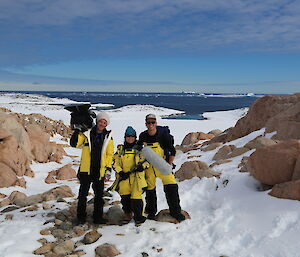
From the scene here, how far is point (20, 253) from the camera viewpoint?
517cm

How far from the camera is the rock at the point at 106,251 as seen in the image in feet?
16.9

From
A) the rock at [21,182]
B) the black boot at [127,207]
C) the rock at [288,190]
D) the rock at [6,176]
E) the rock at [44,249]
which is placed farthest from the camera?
the rock at [21,182]

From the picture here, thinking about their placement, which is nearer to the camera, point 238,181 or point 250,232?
point 250,232

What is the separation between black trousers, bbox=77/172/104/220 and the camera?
6.25m

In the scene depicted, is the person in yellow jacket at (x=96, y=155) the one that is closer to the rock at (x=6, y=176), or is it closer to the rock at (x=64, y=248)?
the rock at (x=64, y=248)

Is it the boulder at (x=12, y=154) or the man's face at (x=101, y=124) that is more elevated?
the man's face at (x=101, y=124)

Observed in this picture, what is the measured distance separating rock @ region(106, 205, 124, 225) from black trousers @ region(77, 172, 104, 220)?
0.98ft

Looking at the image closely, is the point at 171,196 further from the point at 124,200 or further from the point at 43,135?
the point at 43,135

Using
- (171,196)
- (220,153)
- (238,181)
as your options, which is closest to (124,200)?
(171,196)

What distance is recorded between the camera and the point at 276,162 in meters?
6.37

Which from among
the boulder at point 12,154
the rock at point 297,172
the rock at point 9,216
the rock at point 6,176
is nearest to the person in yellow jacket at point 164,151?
the rock at point 297,172

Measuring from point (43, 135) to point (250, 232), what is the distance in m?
13.3

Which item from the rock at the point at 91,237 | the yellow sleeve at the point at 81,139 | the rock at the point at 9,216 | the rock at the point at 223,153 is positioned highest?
the yellow sleeve at the point at 81,139

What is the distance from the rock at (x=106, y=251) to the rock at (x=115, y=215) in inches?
39.8
